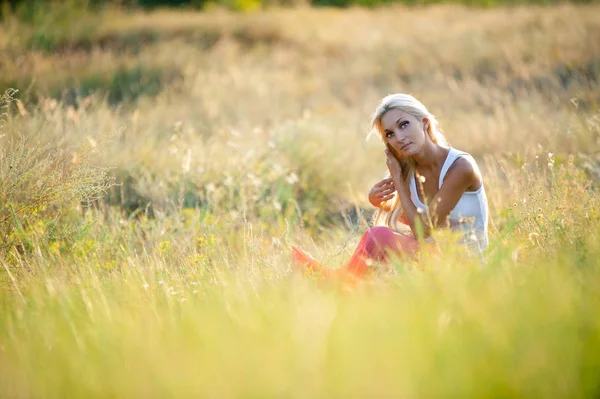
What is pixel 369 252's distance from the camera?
3.69m

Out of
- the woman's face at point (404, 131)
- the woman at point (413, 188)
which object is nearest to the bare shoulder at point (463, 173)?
the woman at point (413, 188)

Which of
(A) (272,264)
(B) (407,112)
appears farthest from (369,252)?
(B) (407,112)

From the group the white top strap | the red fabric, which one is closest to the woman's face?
the white top strap

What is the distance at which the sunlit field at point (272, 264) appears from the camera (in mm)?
1927

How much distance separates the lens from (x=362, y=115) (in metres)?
9.34

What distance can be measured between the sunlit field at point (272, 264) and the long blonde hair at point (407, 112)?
31cm

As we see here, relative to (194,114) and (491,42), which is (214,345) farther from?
(491,42)

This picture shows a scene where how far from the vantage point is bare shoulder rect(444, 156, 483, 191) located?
372 cm

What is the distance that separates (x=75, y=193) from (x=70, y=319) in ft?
5.53

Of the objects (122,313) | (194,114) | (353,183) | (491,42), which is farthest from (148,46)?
(122,313)

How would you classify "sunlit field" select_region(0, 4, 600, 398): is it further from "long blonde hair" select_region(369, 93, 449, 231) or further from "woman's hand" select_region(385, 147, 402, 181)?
"woman's hand" select_region(385, 147, 402, 181)

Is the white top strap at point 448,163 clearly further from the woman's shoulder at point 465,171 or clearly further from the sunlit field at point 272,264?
the sunlit field at point 272,264

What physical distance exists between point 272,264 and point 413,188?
1.16 metres

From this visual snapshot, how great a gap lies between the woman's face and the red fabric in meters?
0.57
